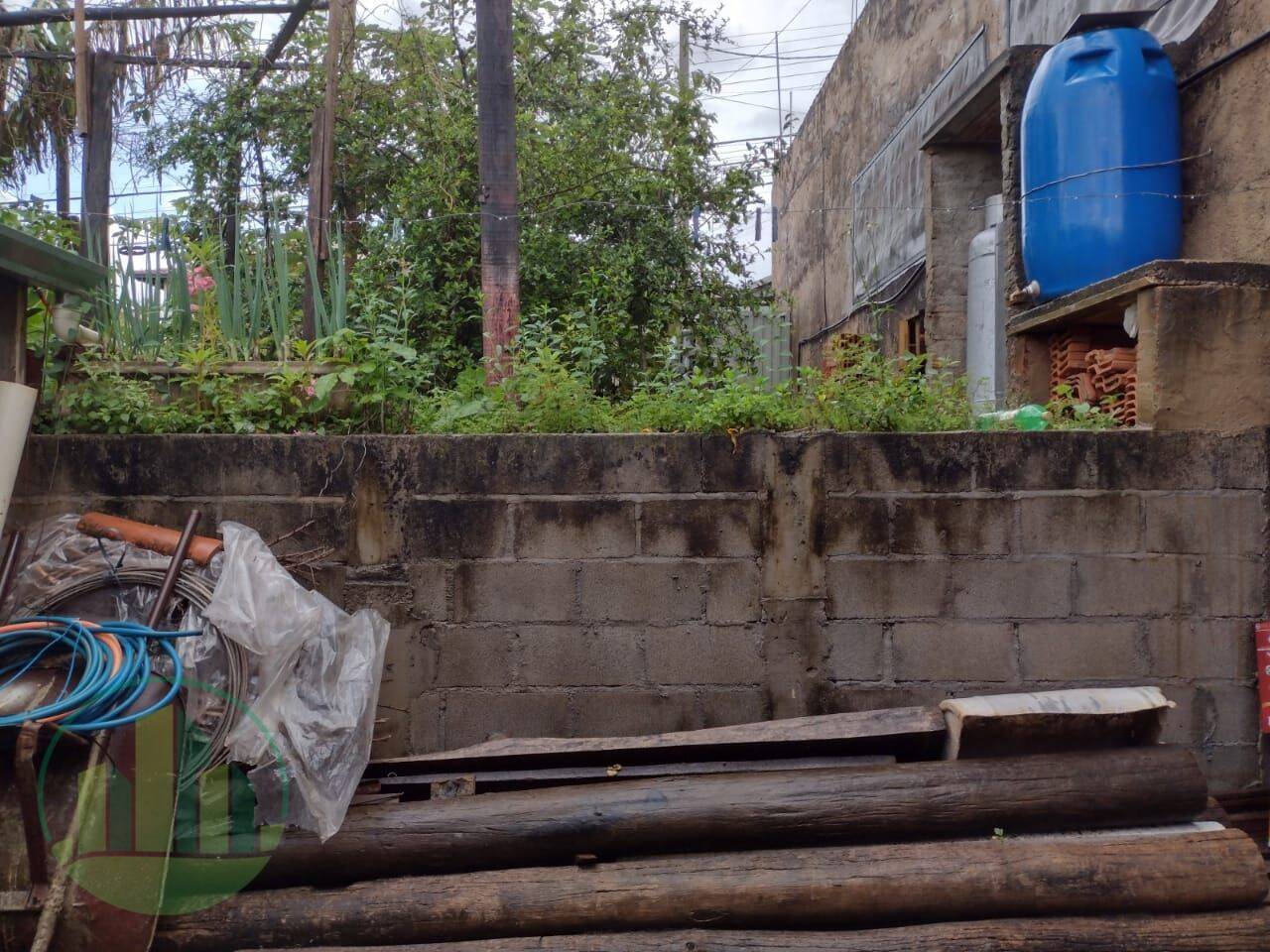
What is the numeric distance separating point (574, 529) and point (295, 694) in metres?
1.17

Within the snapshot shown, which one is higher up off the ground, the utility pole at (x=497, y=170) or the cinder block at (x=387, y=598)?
the utility pole at (x=497, y=170)

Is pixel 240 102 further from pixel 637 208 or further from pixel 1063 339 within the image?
pixel 1063 339

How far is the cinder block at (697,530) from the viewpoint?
372 cm

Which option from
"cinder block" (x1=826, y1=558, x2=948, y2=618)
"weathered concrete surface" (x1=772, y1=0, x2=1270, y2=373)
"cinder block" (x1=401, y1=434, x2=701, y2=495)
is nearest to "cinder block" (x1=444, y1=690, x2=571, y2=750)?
"cinder block" (x1=401, y1=434, x2=701, y2=495)

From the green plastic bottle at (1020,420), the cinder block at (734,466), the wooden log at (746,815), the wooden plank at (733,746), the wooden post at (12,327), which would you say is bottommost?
the wooden log at (746,815)

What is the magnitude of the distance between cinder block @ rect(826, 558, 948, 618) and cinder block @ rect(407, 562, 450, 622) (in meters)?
1.49

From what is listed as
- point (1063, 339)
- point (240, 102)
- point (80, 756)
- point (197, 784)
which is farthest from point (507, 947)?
point (240, 102)

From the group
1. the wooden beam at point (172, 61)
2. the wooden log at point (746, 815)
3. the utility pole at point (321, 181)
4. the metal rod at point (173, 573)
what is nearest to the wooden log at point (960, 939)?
the wooden log at point (746, 815)

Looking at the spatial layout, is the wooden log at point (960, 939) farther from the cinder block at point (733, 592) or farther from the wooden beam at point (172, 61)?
the wooden beam at point (172, 61)

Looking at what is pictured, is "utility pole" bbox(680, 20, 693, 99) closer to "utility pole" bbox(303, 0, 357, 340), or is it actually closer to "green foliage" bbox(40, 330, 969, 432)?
"utility pole" bbox(303, 0, 357, 340)

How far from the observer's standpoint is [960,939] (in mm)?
2885

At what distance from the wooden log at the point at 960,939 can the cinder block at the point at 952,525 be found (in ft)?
4.35

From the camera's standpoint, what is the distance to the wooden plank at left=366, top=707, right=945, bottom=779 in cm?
341

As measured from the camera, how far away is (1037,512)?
370 cm
